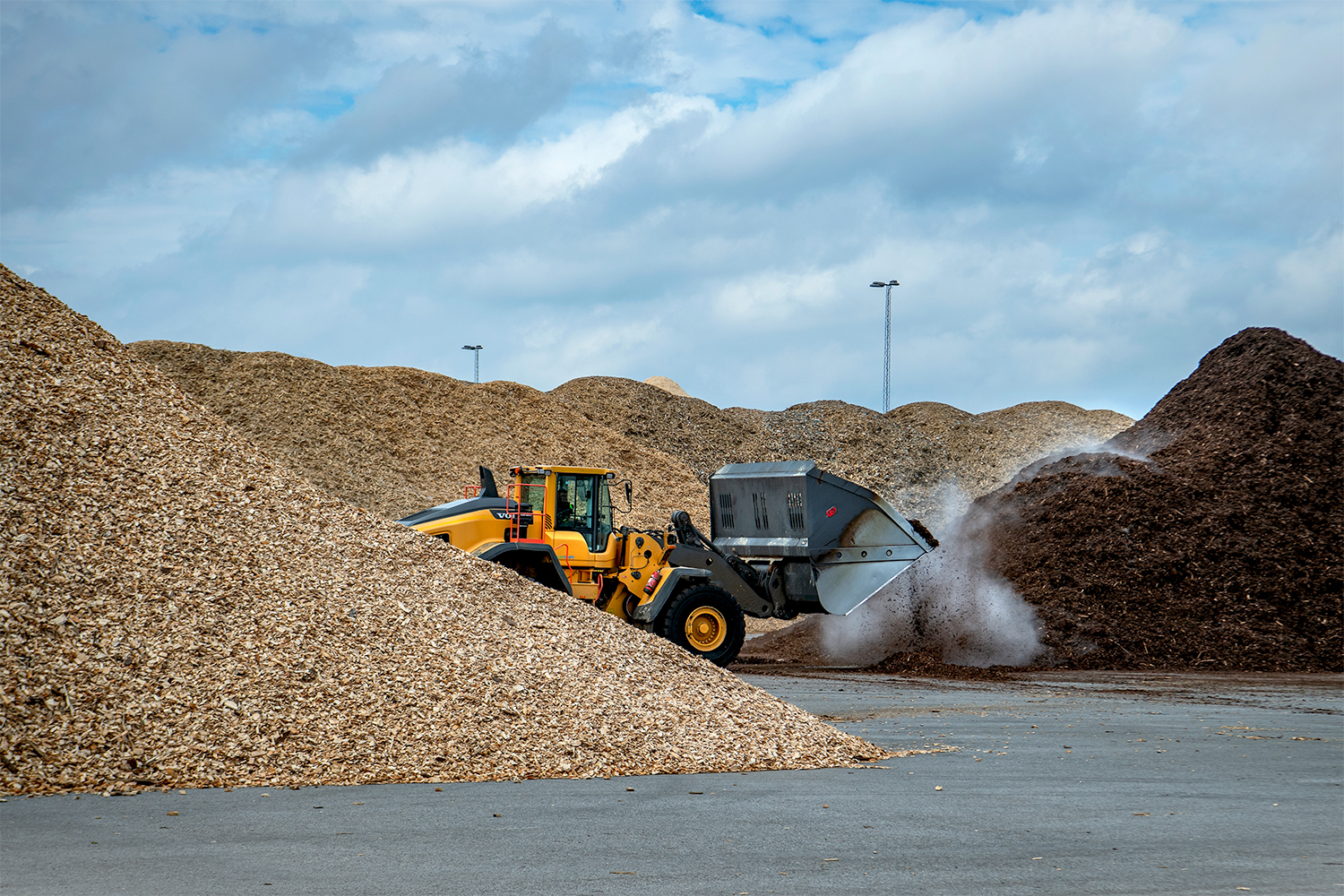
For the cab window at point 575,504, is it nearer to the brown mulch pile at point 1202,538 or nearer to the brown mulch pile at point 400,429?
the brown mulch pile at point 1202,538

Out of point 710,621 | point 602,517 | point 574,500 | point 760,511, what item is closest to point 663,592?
point 710,621

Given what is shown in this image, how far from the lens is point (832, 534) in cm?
1706

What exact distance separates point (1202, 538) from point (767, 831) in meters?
13.3

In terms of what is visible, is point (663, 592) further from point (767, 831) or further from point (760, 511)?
point (767, 831)

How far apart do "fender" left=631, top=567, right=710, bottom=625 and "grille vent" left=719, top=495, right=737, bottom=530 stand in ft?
8.10

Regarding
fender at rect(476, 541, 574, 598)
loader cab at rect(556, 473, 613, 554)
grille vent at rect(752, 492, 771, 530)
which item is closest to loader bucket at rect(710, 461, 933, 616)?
grille vent at rect(752, 492, 771, 530)

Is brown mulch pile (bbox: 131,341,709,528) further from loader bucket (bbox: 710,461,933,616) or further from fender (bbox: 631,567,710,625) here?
fender (bbox: 631,567,710,625)

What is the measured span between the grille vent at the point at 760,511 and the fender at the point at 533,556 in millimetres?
3700

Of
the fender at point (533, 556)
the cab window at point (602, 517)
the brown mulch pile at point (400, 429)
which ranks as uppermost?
the brown mulch pile at point (400, 429)

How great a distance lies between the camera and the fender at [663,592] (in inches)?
596

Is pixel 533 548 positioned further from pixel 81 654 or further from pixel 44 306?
pixel 81 654

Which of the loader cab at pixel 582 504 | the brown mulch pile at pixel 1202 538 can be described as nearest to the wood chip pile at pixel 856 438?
the brown mulch pile at pixel 1202 538

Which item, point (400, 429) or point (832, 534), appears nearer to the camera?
point (832, 534)

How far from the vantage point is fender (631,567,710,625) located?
596 inches
